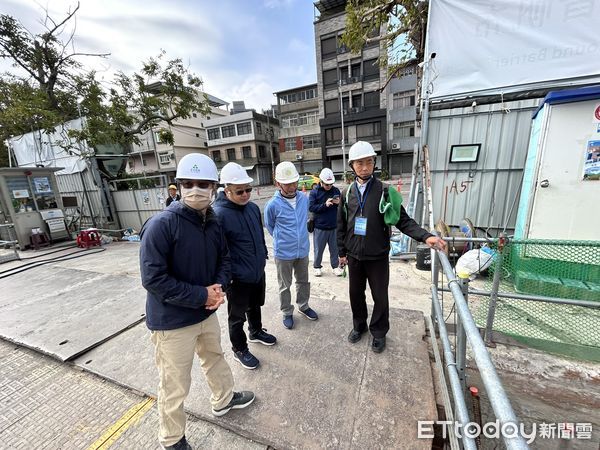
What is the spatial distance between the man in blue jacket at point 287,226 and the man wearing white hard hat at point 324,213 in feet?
4.49

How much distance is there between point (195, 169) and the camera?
1.69m

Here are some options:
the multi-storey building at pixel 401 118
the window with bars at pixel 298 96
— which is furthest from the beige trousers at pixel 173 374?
the window with bars at pixel 298 96

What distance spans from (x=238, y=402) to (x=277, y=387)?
1.14 feet

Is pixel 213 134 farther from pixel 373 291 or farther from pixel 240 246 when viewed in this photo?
pixel 373 291

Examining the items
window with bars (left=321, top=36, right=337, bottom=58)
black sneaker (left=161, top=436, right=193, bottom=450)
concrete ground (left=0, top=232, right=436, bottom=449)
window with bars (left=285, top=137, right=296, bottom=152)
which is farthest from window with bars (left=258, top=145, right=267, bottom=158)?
black sneaker (left=161, top=436, right=193, bottom=450)

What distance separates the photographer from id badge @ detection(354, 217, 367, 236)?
7.88 feet

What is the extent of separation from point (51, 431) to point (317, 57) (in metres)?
29.9

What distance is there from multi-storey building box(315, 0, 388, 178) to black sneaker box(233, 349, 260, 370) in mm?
24782

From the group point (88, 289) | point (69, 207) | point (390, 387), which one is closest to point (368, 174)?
point (390, 387)

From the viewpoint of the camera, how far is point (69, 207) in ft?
32.9

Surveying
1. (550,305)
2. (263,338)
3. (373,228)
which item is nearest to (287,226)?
(373,228)

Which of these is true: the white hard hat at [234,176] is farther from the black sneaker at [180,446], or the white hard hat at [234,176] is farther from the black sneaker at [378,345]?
the black sneaker at [378,345]

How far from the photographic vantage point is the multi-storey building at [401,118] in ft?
75.7

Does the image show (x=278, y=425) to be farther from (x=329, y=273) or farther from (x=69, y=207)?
(x=69, y=207)
